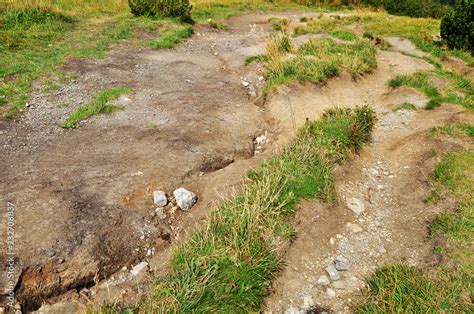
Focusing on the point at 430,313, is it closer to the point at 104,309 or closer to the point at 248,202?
the point at 248,202

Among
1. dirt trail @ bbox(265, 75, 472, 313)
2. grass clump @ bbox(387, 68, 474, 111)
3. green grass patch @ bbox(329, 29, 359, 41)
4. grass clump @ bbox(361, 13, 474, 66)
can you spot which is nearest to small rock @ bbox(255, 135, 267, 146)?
dirt trail @ bbox(265, 75, 472, 313)

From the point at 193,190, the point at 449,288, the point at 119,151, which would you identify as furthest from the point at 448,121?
the point at 119,151

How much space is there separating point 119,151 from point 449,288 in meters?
5.27

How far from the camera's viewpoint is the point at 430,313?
3789 mm

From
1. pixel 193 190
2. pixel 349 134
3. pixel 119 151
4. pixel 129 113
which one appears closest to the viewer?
pixel 193 190

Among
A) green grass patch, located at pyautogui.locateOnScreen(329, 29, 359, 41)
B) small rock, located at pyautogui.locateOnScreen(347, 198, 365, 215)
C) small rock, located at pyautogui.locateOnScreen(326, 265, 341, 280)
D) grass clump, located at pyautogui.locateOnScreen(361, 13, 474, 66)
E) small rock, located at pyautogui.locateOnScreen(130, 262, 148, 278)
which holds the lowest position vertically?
small rock, located at pyautogui.locateOnScreen(326, 265, 341, 280)

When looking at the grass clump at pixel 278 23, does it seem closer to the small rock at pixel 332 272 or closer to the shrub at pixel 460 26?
the shrub at pixel 460 26

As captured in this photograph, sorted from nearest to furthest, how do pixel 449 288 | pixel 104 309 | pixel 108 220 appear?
pixel 104 309
pixel 449 288
pixel 108 220

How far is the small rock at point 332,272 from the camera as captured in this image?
4.62 metres

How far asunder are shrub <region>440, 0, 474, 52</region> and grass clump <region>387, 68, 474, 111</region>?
9.11 feet

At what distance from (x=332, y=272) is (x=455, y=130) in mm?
4663

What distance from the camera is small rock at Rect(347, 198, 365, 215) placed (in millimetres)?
5777

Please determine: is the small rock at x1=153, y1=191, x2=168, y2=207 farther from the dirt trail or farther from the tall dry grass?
the tall dry grass

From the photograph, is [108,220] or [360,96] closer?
[108,220]
